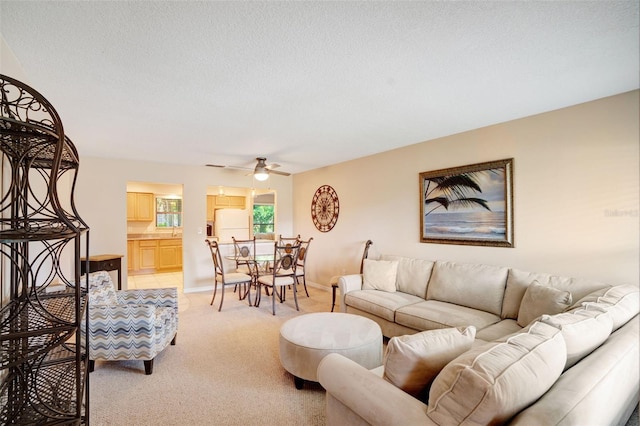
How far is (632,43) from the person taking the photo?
5.76ft

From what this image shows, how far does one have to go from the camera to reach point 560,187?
2.76 metres

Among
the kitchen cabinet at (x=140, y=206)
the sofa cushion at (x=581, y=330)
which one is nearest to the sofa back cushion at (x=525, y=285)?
the sofa cushion at (x=581, y=330)

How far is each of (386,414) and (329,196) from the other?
4515mm

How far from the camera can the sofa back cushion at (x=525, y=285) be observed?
2447 millimetres

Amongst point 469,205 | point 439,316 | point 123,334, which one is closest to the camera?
point 123,334

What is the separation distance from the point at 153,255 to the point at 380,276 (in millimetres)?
6121

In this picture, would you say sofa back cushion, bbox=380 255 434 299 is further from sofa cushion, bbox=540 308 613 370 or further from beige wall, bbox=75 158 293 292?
beige wall, bbox=75 158 293 292

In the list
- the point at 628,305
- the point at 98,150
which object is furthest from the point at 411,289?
the point at 98,150

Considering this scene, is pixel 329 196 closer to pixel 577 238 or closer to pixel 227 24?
pixel 577 238

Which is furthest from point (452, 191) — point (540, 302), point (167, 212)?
point (167, 212)

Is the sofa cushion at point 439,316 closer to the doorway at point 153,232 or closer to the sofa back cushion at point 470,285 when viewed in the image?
the sofa back cushion at point 470,285

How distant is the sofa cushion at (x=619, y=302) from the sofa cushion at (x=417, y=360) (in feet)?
3.60

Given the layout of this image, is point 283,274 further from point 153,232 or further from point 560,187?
point 153,232

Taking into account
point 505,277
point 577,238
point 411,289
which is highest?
point 577,238
